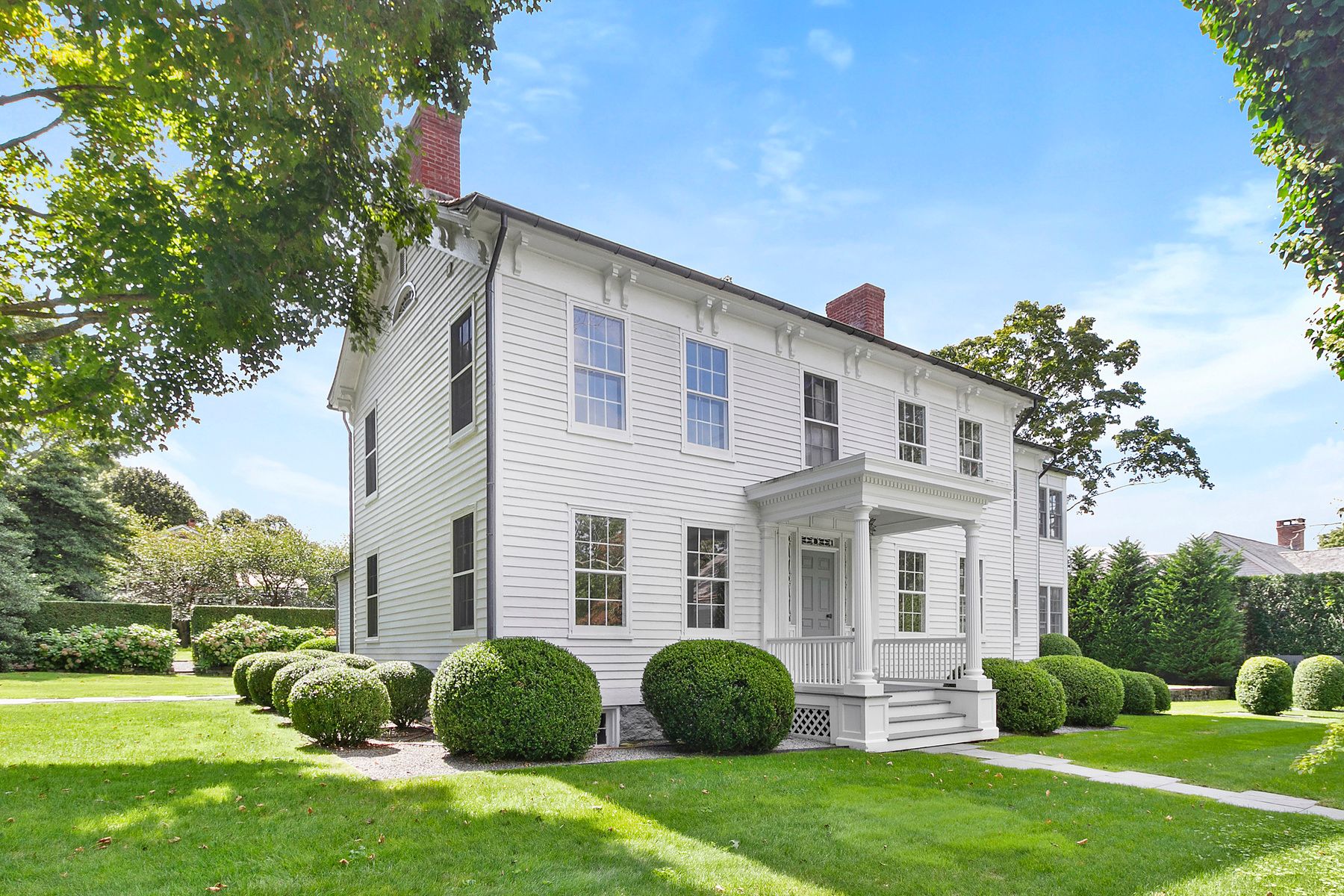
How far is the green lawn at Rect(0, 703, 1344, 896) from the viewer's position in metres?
5.08

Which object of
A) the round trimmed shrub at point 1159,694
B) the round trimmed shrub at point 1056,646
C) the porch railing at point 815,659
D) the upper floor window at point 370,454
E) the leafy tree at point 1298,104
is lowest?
the round trimmed shrub at point 1159,694

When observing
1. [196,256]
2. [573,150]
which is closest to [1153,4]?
[573,150]

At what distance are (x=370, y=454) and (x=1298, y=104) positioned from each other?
15251 mm

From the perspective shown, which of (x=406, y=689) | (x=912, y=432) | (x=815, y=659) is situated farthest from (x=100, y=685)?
(x=912, y=432)

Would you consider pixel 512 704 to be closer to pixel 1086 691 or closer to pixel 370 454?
pixel 370 454

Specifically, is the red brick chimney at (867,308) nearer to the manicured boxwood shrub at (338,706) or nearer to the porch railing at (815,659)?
the porch railing at (815,659)

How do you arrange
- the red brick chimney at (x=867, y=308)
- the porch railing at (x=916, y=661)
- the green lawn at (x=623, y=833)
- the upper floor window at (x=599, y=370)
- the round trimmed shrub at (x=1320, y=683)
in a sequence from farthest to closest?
the round trimmed shrub at (x=1320, y=683) < the red brick chimney at (x=867, y=308) < the porch railing at (x=916, y=661) < the upper floor window at (x=599, y=370) < the green lawn at (x=623, y=833)

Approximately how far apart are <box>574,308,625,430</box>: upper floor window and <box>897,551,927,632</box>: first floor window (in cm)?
652

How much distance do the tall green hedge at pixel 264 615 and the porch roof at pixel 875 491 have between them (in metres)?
19.8

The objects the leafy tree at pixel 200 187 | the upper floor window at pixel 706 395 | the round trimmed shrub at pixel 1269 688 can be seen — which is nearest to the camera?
the leafy tree at pixel 200 187

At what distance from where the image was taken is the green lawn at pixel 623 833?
5082 mm

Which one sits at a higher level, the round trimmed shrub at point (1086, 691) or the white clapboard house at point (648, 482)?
the white clapboard house at point (648, 482)

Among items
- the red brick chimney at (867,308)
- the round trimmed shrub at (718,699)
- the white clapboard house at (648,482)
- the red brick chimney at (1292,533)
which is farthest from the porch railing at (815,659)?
the red brick chimney at (1292,533)

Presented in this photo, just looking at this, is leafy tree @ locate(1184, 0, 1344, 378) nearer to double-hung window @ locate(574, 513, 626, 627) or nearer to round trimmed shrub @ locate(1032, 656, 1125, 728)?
double-hung window @ locate(574, 513, 626, 627)
